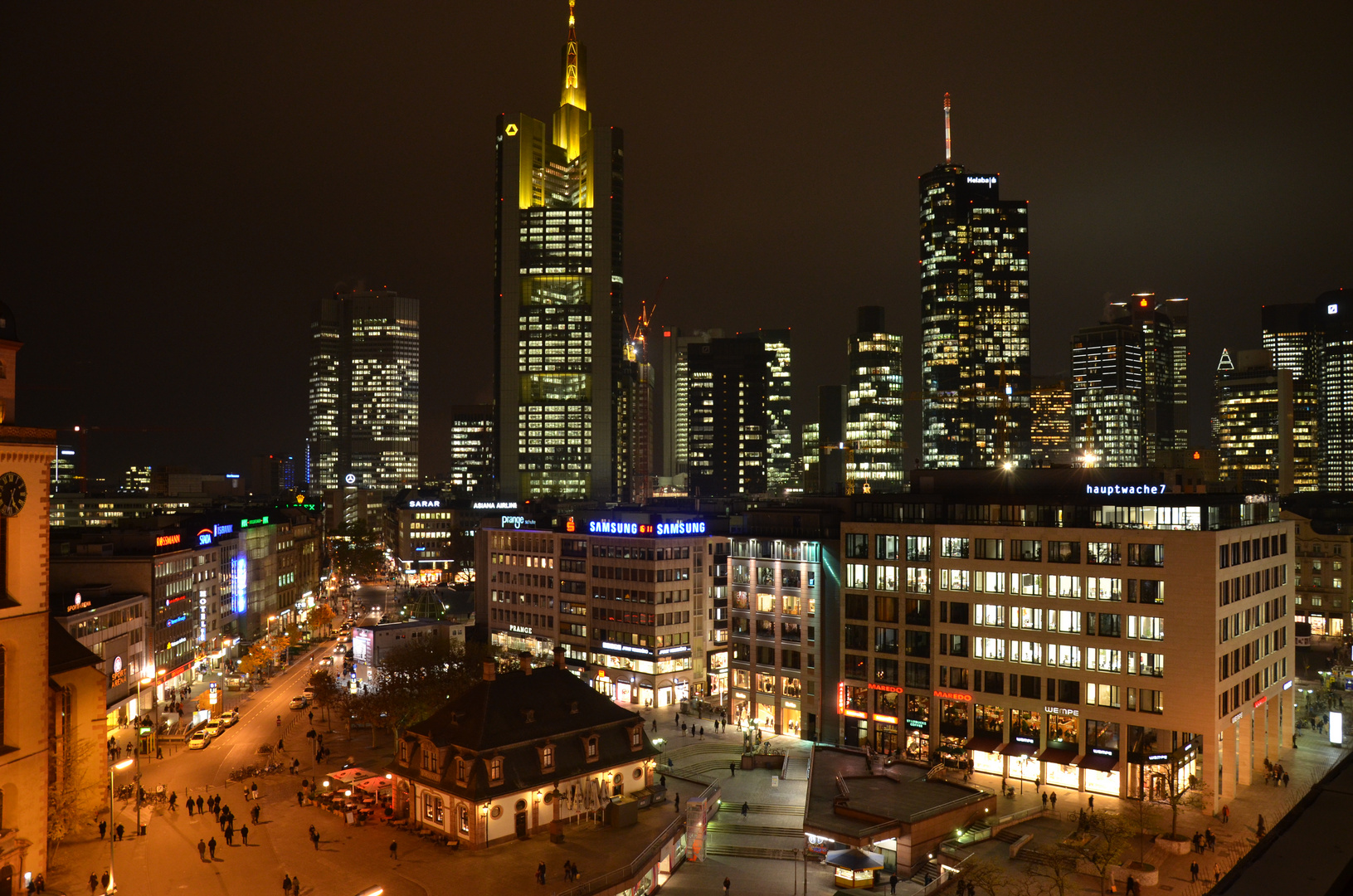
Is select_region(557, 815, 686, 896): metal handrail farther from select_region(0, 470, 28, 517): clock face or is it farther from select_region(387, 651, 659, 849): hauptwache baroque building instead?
select_region(0, 470, 28, 517): clock face

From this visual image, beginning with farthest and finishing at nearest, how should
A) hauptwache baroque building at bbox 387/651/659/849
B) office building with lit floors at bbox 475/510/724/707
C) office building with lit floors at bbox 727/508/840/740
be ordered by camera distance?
office building with lit floors at bbox 475/510/724/707
office building with lit floors at bbox 727/508/840/740
hauptwache baroque building at bbox 387/651/659/849

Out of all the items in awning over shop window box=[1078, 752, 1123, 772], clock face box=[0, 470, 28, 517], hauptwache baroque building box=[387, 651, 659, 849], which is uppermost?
clock face box=[0, 470, 28, 517]

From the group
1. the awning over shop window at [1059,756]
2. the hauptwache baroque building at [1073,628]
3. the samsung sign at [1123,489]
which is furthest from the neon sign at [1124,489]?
the awning over shop window at [1059,756]

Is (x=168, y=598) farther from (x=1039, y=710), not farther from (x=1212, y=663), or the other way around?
(x=1212, y=663)

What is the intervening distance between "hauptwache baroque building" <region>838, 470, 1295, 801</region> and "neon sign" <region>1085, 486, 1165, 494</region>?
157 mm

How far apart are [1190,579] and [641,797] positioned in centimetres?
4712

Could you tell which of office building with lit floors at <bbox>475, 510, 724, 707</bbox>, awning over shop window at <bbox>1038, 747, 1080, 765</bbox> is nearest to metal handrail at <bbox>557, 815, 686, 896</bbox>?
awning over shop window at <bbox>1038, 747, 1080, 765</bbox>

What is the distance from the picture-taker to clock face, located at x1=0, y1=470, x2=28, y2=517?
5238cm

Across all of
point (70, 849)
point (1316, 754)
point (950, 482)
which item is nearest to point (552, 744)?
point (70, 849)

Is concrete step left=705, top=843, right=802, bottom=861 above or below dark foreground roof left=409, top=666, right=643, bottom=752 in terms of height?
below

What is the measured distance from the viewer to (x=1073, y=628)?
80.2 meters

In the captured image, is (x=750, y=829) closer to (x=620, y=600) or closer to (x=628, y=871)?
(x=628, y=871)

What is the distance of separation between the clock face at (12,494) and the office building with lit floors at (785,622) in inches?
2723

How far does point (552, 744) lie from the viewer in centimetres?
6806
